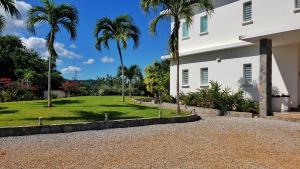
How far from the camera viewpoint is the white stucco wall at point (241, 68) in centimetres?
1931

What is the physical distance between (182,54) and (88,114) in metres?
11.2

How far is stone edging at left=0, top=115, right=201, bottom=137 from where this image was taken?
488 inches

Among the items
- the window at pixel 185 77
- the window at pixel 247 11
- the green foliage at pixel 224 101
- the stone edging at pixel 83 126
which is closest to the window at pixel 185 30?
the window at pixel 185 77

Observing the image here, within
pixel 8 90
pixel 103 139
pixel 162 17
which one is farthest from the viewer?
pixel 8 90

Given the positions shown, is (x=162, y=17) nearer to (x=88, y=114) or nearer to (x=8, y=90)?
(x=88, y=114)

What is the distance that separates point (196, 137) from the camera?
39.2 feet

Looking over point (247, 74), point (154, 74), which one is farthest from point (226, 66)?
point (154, 74)

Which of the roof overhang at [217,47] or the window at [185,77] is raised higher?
the roof overhang at [217,47]

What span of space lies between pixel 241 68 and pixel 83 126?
455 inches

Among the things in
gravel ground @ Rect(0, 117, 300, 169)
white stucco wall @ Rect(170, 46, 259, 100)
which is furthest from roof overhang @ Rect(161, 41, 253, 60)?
gravel ground @ Rect(0, 117, 300, 169)

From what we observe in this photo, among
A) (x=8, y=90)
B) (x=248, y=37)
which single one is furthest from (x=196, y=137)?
(x=8, y=90)

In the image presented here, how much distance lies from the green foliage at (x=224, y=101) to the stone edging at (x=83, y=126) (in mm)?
4143

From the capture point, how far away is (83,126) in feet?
44.9

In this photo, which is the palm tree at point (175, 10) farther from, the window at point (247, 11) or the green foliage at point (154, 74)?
the green foliage at point (154, 74)
